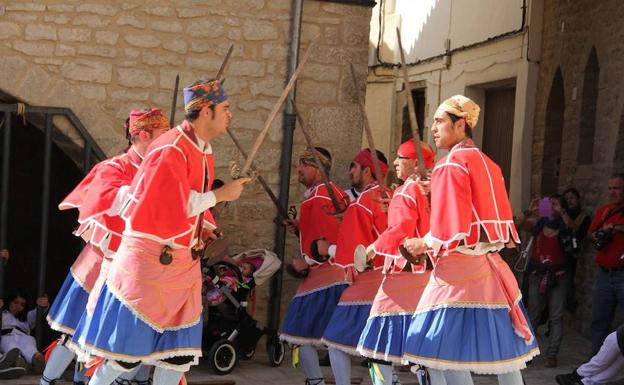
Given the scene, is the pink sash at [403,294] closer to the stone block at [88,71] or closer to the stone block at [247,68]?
the stone block at [247,68]

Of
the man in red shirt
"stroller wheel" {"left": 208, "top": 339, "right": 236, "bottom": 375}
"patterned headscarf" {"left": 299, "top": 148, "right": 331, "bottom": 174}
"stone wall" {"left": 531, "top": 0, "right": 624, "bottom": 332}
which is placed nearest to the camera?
"patterned headscarf" {"left": 299, "top": 148, "right": 331, "bottom": 174}

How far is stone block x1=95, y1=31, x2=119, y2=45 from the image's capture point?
9.34 m

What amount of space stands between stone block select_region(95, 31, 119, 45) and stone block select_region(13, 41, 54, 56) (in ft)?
1.20

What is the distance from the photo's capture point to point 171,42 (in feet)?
31.1

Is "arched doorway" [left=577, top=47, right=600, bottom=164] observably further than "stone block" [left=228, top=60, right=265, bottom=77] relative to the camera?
Yes

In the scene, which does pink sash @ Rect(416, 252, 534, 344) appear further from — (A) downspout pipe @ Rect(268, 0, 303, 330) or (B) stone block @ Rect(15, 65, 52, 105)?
(B) stone block @ Rect(15, 65, 52, 105)

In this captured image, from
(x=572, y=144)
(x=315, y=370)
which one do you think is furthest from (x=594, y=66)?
(x=315, y=370)

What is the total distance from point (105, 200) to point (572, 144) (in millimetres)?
8412

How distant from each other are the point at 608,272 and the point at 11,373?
4676mm

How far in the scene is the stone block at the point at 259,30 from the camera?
31.6 feet

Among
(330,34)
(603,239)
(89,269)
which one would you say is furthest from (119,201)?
(603,239)

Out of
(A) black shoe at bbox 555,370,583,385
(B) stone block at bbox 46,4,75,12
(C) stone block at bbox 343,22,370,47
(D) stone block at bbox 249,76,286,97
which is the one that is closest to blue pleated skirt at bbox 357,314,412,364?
(A) black shoe at bbox 555,370,583,385

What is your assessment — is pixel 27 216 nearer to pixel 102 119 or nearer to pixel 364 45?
pixel 102 119

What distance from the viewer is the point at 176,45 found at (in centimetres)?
950
